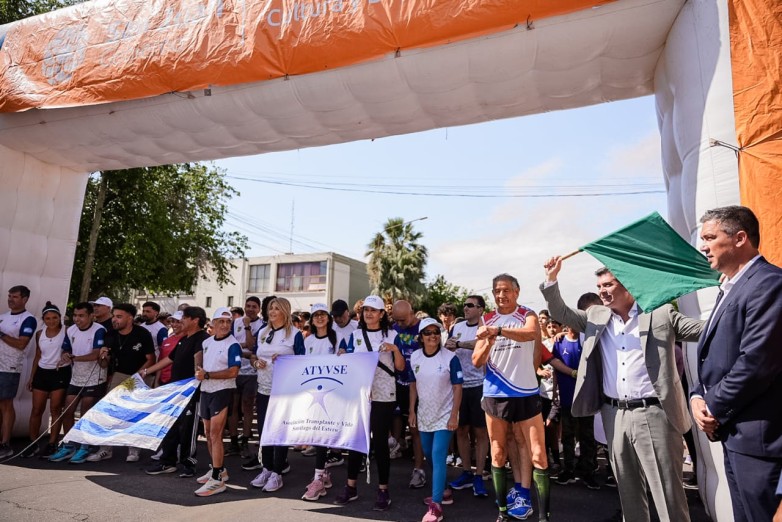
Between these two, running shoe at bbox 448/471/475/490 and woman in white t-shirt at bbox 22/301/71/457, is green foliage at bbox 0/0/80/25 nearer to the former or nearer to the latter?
woman in white t-shirt at bbox 22/301/71/457

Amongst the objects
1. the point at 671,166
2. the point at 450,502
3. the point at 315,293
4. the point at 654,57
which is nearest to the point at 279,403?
the point at 450,502

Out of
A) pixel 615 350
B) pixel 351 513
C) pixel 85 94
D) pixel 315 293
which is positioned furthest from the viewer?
pixel 315 293

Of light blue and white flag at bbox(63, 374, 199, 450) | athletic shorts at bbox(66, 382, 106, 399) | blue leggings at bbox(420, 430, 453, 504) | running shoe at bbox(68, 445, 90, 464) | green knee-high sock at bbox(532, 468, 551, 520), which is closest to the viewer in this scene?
green knee-high sock at bbox(532, 468, 551, 520)

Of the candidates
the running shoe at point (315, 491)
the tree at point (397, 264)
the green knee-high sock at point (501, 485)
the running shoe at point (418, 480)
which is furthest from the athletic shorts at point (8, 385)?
the tree at point (397, 264)

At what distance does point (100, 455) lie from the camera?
6598mm

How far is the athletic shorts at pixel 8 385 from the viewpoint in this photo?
6871mm

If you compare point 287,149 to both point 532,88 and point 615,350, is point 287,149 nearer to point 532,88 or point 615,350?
point 532,88

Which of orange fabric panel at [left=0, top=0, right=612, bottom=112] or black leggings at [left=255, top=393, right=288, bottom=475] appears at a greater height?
orange fabric panel at [left=0, top=0, right=612, bottom=112]

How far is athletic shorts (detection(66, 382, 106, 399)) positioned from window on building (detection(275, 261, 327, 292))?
112ft

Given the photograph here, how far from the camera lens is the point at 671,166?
4711 mm

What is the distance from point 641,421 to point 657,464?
0.26 meters

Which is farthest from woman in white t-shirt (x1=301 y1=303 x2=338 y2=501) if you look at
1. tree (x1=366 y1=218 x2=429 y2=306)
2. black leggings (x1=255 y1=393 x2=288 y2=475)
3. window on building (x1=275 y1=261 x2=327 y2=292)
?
window on building (x1=275 y1=261 x2=327 y2=292)

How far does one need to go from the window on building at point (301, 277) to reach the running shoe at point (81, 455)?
3454 cm

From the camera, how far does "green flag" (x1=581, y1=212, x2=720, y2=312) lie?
10.1ft
